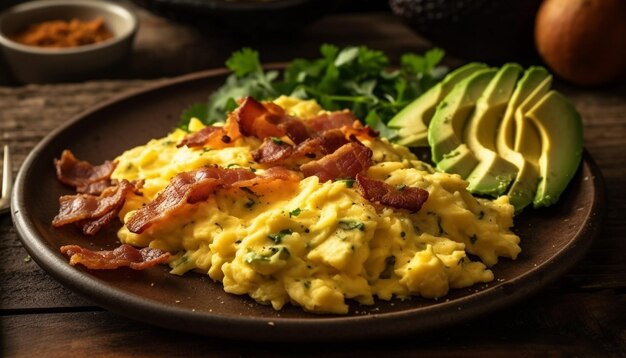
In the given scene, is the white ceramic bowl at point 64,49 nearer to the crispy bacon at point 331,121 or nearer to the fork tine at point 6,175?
A: the fork tine at point 6,175

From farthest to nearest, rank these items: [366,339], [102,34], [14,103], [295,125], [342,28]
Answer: [342,28] → [102,34] → [14,103] → [295,125] → [366,339]

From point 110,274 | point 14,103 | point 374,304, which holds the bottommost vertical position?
point 14,103

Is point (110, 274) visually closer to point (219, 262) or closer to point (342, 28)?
point (219, 262)

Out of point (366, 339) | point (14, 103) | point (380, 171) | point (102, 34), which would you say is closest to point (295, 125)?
point (380, 171)

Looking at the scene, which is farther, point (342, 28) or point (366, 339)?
point (342, 28)

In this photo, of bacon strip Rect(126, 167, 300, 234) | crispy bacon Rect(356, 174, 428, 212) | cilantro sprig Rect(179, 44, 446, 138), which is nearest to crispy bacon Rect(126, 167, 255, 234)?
bacon strip Rect(126, 167, 300, 234)

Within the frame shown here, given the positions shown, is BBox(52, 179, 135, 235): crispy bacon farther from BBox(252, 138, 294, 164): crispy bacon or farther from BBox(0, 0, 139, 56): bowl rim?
BBox(0, 0, 139, 56): bowl rim

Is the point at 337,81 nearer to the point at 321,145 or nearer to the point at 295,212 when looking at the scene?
the point at 321,145
